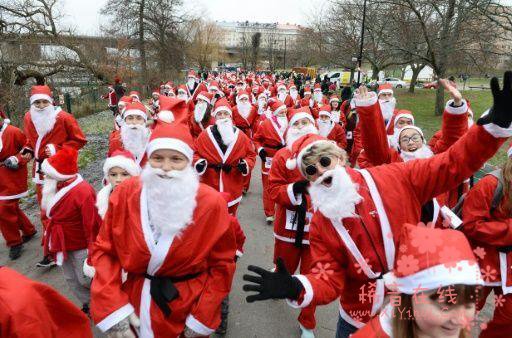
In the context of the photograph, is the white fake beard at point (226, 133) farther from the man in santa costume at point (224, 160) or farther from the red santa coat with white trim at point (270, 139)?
the red santa coat with white trim at point (270, 139)

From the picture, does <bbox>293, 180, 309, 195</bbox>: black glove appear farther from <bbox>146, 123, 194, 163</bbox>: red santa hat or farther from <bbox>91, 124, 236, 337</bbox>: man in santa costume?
<bbox>146, 123, 194, 163</bbox>: red santa hat

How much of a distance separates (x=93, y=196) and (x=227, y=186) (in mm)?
1837

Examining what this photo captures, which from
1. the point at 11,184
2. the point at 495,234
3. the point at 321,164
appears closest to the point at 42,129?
the point at 11,184

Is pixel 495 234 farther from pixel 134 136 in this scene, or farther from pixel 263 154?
pixel 134 136

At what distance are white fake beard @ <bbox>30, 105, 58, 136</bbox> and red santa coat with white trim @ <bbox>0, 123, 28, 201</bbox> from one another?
0.32 metres

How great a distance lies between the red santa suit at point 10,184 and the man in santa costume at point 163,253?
145 inches

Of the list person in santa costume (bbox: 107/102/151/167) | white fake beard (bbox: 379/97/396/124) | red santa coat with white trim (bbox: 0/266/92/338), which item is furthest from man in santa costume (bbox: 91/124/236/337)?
white fake beard (bbox: 379/97/396/124)

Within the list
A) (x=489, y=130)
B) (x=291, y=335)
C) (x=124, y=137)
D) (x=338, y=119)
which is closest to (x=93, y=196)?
(x=124, y=137)

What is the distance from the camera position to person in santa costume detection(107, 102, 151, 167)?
5.15 metres

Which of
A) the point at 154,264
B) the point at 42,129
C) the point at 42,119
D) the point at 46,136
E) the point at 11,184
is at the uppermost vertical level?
the point at 42,119

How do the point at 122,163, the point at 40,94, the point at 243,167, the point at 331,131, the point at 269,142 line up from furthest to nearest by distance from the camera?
the point at 331,131 < the point at 269,142 < the point at 40,94 < the point at 243,167 < the point at 122,163

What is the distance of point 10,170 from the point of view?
209 inches

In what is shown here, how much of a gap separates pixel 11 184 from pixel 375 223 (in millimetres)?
5264

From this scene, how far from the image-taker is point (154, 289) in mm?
2369
